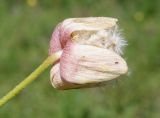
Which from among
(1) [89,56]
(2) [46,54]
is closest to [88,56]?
(1) [89,56]

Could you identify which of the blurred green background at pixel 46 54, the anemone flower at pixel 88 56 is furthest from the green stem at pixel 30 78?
the blurred green background at pixel 46 54

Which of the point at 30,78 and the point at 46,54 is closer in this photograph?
the point at 30,78

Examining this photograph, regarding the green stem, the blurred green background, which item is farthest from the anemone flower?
the blurred green background

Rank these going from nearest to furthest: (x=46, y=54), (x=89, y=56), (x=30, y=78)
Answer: (x=30, y=78) → (x=89, y=56) → (x=46, y=54)

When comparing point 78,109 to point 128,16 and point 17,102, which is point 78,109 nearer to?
point 17,102

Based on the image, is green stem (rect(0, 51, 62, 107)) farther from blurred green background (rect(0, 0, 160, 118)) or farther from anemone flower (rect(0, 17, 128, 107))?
blurred green background (rect(0, 0, 160, 118))

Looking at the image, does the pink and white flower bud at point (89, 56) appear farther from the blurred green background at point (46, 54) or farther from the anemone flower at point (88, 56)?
the blurred green background at point (46, 54)

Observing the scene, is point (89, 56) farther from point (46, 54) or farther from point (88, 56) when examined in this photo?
point (46, 54)

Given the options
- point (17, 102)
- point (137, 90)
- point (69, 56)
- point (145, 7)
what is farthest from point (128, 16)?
point (69, 56)
